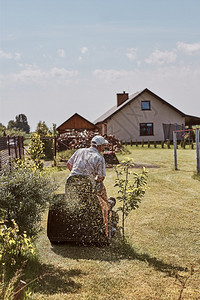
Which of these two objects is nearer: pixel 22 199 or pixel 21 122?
pixel 22 199

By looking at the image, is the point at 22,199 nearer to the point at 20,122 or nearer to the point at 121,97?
the point at 121,97

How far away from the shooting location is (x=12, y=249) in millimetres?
4566

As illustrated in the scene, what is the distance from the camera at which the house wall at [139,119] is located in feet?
134

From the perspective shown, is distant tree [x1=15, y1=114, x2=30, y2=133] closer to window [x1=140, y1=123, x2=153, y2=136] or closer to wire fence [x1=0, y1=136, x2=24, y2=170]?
window [x1=140, y1=123, x2=153, y2=136]

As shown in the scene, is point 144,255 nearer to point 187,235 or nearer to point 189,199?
point 187,235

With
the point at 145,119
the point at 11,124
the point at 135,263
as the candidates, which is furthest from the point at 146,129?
the point at 11,124

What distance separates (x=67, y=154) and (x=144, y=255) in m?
14.7

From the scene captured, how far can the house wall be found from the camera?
134ft

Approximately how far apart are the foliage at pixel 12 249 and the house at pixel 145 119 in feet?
118

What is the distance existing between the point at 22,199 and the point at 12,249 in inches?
31.7

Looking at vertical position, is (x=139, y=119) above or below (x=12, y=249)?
above

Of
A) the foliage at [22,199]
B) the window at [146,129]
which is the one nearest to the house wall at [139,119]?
the window at [146,129]

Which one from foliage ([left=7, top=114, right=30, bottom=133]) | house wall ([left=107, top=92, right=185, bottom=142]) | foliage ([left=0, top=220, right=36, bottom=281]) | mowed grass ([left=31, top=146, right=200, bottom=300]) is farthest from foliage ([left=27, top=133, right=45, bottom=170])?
foliage ([left=7, top=114, right=30, bottom=133])

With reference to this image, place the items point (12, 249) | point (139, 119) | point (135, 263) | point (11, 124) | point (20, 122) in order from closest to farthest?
point (12, 249) < point (135, 263) < point (139, 119) < point (11, 124) < point (20, 122)
